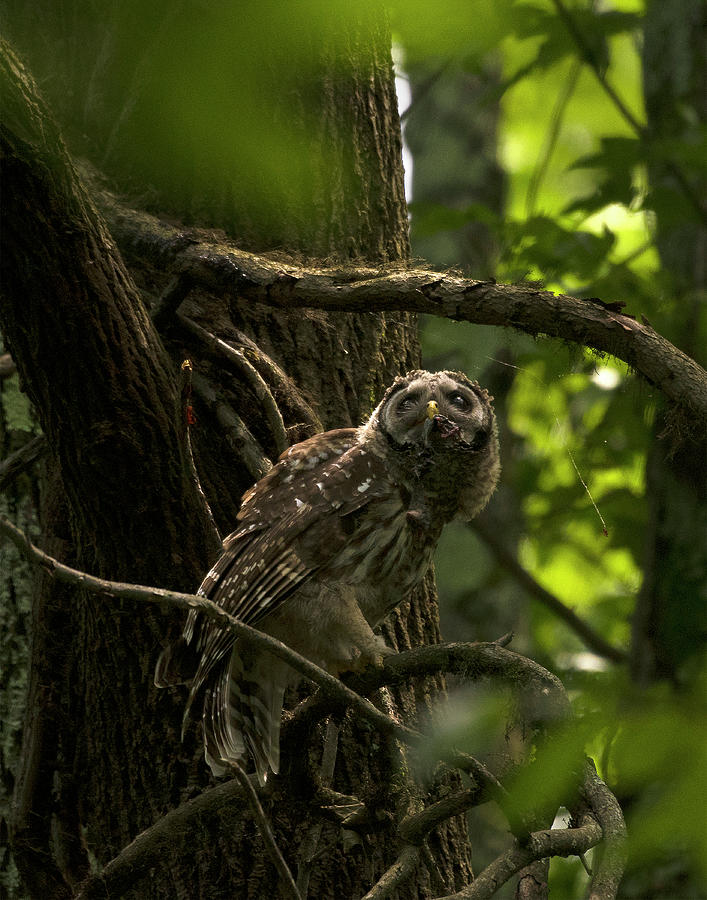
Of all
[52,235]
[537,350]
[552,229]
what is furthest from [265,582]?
[552,229]

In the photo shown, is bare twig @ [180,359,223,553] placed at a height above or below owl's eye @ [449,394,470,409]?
below

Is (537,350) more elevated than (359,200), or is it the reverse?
(359,200)

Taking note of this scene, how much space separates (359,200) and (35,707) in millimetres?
1809

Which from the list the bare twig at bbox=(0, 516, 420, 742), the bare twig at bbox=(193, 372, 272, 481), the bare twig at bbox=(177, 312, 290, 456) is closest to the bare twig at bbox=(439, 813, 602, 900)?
the bare twig at bbox=(0, 516, 420, 742)

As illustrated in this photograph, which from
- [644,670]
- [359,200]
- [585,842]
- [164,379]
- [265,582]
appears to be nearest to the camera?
[585,842]

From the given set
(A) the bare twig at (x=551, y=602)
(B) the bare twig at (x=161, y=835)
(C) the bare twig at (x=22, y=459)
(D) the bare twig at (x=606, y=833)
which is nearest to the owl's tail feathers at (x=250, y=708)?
(B) the bare twig at (x=161, y=835)

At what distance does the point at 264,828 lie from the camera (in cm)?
182

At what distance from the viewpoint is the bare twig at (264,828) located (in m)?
1.79

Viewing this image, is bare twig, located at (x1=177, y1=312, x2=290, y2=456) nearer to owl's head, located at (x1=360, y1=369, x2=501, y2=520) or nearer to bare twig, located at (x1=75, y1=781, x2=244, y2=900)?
owl's head, located at (x1=360, y1=369, x2=501, y2=520)

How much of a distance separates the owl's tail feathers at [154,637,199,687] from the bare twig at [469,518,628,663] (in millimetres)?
2815

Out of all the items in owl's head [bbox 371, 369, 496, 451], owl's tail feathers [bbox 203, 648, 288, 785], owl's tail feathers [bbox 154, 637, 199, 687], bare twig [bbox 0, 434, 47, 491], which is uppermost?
owl's head [bbox 371, 369, 496, 451]

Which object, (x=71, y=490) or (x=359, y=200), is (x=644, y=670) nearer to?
(x=359, y=200)

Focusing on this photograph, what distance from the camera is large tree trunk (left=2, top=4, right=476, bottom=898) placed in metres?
2.14

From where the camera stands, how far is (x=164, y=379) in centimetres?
239
